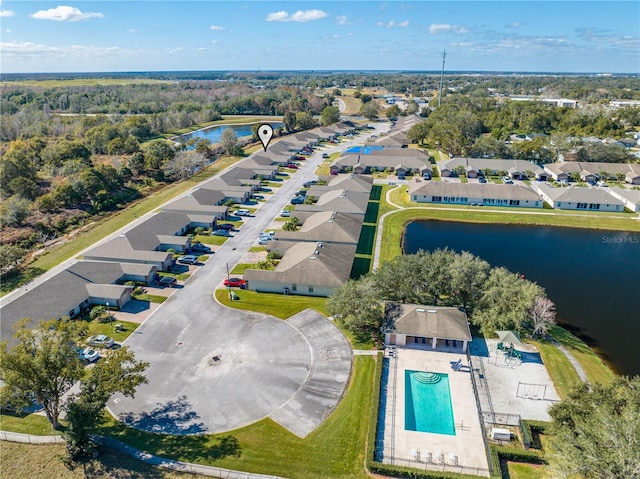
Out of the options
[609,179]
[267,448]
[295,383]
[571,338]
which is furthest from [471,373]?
[609,179]

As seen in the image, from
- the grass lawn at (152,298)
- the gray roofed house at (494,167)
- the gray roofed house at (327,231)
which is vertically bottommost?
the grass lawn at (152,298)

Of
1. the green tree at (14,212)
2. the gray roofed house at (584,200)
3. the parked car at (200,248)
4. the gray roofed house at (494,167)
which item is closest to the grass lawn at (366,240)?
the parked car at (200,248)

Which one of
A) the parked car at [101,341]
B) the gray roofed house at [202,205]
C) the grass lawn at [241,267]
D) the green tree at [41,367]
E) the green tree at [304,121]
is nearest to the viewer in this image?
the green tree at [41,367]

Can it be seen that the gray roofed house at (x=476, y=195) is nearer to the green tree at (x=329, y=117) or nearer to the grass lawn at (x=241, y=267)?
the grass lawn at (x=241, y=267)

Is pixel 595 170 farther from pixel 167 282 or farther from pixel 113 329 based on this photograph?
pixel 113 329

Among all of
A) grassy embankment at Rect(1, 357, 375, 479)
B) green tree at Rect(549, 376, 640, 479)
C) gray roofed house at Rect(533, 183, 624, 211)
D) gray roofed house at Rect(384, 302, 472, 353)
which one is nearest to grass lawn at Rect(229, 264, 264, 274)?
gray roofed house at Rect(384, 302, 472, 353)

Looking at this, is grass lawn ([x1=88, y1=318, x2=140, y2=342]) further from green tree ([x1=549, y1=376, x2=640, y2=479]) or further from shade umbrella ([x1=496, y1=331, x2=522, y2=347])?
green tree ([x1=549, y1=376, x2=640, y2=479])

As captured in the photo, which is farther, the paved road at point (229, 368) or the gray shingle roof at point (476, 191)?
the gray shingle roof at point (476, 191)
